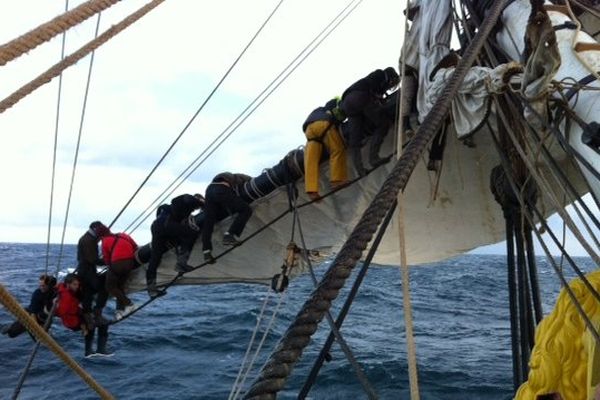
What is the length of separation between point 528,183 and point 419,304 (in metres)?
12.2

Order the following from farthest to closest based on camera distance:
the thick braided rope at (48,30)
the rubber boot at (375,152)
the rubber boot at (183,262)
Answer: the rubber boot at (183,262), the rubber boot at (375,152), the thick braided rope at (48,30)

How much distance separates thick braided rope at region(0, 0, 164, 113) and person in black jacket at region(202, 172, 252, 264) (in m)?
3.35

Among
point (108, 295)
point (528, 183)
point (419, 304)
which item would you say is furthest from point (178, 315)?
point (528, 183)

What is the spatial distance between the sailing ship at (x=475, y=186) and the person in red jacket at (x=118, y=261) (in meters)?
0.20

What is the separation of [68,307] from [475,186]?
13.7ft

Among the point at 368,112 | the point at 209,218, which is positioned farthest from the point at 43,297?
the point at 368,112

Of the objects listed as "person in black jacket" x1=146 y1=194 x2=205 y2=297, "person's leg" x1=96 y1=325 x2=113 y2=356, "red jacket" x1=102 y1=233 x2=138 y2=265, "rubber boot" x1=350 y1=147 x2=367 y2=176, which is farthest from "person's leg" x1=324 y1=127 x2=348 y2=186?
"person's leg" x1=96 y1=325 x2=113 y2=356

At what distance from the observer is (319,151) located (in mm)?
5051

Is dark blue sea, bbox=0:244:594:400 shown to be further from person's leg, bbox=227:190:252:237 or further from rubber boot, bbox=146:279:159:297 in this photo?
person's leg, bbox=227:190:252:237

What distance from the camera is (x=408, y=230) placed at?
587 centimetres

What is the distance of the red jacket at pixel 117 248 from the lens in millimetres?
5902

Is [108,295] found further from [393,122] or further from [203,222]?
[393,122]

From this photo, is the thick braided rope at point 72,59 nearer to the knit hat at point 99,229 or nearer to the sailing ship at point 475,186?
the sailing ship at point 475,186

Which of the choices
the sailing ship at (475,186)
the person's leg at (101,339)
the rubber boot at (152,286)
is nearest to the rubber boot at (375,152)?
the sailing ship at (475,186)
